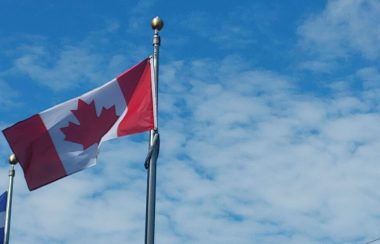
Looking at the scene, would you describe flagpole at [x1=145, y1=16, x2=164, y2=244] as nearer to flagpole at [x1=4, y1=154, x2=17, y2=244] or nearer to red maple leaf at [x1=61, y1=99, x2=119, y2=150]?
red maple leaf at [x1=61, y1=99, x2=119, y2=150]

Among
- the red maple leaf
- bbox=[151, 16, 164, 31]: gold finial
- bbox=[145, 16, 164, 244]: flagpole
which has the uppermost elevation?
bbox=[151, 16, 164, 31]: gold finial

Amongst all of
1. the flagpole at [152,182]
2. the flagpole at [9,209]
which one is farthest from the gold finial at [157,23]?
the flagpole at [9,209]

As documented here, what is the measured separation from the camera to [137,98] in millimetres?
15734

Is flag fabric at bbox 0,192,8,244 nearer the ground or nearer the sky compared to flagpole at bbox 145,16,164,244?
nearer the sky

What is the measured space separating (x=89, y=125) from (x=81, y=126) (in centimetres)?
15

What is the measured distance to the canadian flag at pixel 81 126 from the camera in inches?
603

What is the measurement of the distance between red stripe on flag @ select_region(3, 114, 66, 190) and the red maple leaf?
417mm

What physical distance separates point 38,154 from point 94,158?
42.8 inches

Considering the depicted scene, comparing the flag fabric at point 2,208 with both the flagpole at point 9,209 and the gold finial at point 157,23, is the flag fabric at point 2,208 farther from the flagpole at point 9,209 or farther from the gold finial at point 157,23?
the gold finial at point 157,23

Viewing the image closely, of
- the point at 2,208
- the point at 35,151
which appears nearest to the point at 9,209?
the point at 2,208

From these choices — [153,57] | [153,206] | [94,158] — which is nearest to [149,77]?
[153,57]

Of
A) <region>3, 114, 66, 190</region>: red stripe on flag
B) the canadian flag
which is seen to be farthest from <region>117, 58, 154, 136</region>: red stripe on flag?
<region>3, 114, 66, 190</region>: red stripe on flag

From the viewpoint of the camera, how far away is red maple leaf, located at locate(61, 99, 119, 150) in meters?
15.4

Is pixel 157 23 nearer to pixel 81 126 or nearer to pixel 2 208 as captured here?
pixel 81 126
